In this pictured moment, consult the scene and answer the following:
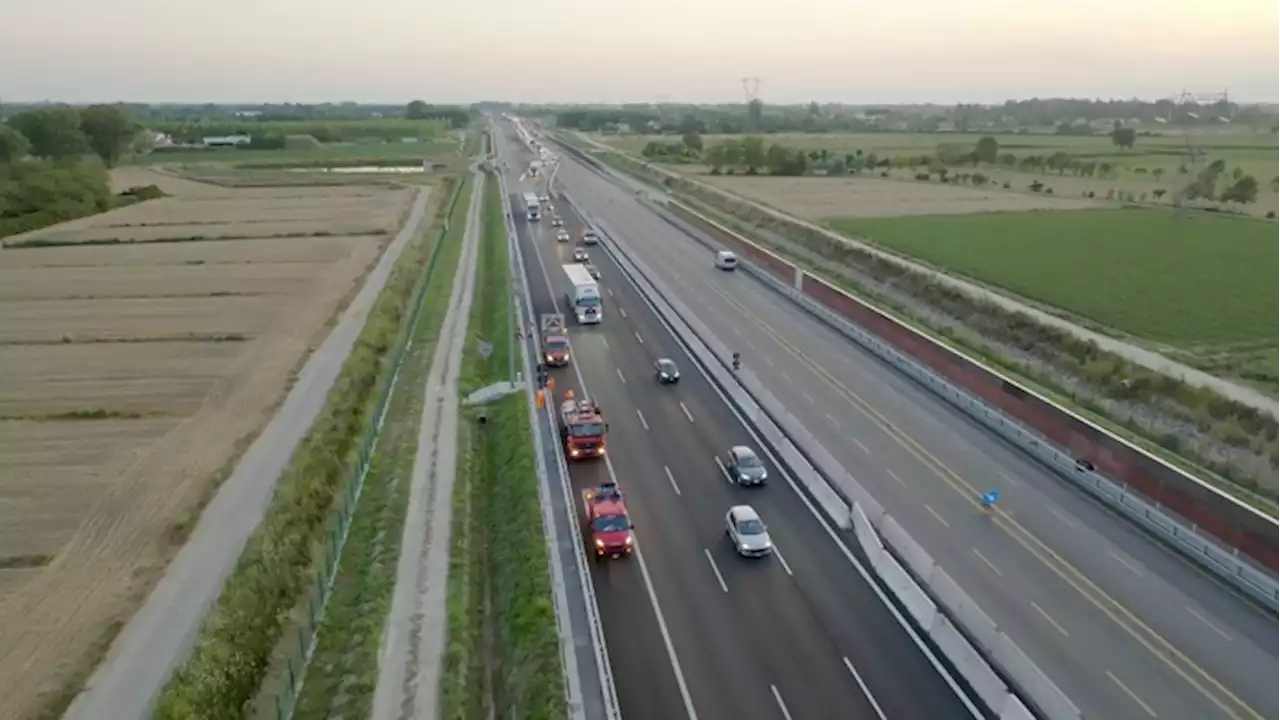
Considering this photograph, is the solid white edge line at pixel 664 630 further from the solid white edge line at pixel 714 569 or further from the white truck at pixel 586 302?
the white truck at pixel 586 302

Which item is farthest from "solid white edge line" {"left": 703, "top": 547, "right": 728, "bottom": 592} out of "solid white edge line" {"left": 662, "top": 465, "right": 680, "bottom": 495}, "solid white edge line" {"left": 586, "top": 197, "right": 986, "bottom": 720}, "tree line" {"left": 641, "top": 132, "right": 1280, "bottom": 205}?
"tree line" {"left": 641, "top": 132, "right": 1280, "bottom": 205}

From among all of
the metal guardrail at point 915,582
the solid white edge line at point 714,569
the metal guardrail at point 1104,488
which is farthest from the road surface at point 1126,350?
the solid white edge line at point 714,569

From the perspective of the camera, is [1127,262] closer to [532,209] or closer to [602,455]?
[602,455]

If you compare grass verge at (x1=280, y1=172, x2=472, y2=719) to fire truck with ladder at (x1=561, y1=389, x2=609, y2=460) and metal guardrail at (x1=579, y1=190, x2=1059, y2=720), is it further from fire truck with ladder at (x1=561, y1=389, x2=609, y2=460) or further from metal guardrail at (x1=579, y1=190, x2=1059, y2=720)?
metal guardrail at (x1=579, y1=190, x2=1059, y2=720)

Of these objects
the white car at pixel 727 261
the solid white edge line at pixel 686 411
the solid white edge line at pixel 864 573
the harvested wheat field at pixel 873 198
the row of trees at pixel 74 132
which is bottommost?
the solid white edge line at pixel 864 573

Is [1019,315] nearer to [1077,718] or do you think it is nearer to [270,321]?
[1077,718]
